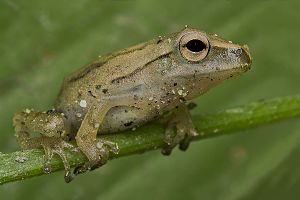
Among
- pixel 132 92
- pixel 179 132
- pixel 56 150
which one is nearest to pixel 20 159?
pixel 56 150

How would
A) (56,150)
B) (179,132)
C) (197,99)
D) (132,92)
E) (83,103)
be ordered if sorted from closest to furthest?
(56,150), (132,92), (83,103), (179,132), (197,99)

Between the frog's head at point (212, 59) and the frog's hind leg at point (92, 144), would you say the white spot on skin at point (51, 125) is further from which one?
the frog's head at point (212, 59)

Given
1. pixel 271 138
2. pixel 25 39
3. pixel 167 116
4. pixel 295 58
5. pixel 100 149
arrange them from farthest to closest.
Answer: pixel 295 58 → pixel 271 138 → pixel 25 39 → pixel 167 116 → pixel 100 149

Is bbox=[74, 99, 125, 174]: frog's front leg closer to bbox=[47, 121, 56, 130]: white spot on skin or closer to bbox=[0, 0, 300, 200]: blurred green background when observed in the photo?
bbox=[47, 121, 56, 130]: white spot on skin

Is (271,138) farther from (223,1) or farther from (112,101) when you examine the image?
(112,101)

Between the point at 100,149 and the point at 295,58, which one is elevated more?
the point at 295,58

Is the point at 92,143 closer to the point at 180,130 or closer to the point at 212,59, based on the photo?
the point at 180,130

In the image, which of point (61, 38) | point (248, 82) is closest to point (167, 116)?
point (61, 38)
